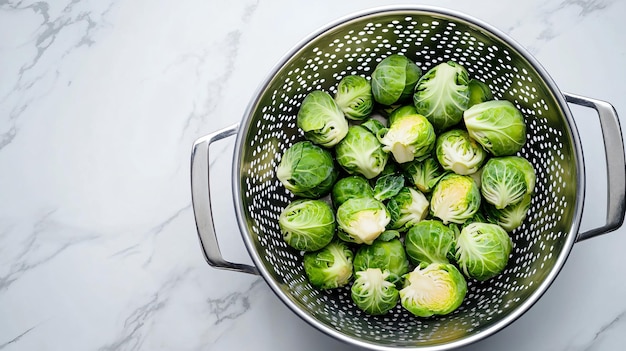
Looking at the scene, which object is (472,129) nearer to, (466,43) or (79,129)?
(466,43)

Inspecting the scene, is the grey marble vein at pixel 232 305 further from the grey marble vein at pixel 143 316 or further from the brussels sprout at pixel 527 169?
the brussels sprout at pixel 527 169

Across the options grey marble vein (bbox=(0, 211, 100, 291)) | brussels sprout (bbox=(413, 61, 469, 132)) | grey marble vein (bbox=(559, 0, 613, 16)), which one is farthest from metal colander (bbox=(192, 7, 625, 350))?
grey marble vein (bbox=(0, 211, 100, 291))

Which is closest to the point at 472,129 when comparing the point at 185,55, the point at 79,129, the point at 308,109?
the point at 308,109

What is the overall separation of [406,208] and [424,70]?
0.48 m

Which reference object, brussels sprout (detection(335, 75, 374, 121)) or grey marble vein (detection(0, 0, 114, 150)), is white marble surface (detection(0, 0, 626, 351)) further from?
brussels sprout (detection(335, 75, 374, 121))

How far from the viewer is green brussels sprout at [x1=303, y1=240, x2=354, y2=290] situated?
1968 millimetres

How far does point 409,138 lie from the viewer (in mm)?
1931

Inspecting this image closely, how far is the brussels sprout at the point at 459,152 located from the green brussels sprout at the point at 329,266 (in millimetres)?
435

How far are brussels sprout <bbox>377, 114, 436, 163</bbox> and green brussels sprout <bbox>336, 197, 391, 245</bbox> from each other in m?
0.17

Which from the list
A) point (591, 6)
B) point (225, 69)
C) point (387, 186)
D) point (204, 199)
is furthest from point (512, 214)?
point (225, 69)

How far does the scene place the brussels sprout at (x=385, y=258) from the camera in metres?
1.96

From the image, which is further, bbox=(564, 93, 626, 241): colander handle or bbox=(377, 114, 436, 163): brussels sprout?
bbox=(377, 114, 436, 163): brussels sprout

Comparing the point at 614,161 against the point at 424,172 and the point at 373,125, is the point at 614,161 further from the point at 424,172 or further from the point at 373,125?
the point at 373,125

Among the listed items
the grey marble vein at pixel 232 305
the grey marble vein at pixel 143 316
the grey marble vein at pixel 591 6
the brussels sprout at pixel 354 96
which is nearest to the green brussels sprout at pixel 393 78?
the brussels sprout at pixel 354 96
